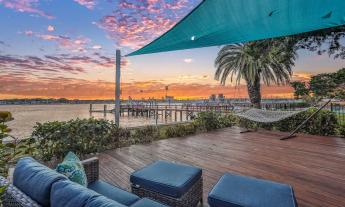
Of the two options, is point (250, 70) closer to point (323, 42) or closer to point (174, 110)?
point (323, 42)

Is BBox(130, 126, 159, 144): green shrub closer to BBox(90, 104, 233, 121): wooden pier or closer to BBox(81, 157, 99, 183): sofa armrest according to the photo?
BBox(81, 157, 99, 183): sofa armrest

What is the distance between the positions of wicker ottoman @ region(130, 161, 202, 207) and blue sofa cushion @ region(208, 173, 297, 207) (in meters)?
0.30

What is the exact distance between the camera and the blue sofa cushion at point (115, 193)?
1506mm

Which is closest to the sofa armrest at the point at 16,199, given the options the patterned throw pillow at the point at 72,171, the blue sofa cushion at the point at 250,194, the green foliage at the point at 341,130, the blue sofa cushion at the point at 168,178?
the patterned throw pillow at the point at 72,171

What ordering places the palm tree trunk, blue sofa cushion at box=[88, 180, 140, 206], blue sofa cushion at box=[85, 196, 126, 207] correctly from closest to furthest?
blue sofa cushion at box=[85, 196, 126, 207]
blue sofa cushion at box=[88, 180, 140, 206]
the palm tree trunk

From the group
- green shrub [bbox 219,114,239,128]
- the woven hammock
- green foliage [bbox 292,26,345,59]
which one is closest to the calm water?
the woven hammock

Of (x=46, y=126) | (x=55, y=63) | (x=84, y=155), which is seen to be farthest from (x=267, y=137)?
(x=55, y=63)

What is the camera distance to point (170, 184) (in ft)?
5.62

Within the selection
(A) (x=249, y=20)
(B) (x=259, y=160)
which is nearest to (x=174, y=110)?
(B) (x=259, y=160)

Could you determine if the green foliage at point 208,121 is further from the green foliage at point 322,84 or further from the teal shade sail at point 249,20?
the teal shade sail at point 249,20

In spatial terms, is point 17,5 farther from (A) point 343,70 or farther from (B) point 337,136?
(B) point 337,136

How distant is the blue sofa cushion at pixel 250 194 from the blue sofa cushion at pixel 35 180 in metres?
1.06

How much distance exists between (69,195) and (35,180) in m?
0.37

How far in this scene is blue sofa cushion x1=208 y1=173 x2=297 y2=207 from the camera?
1.37 meters
